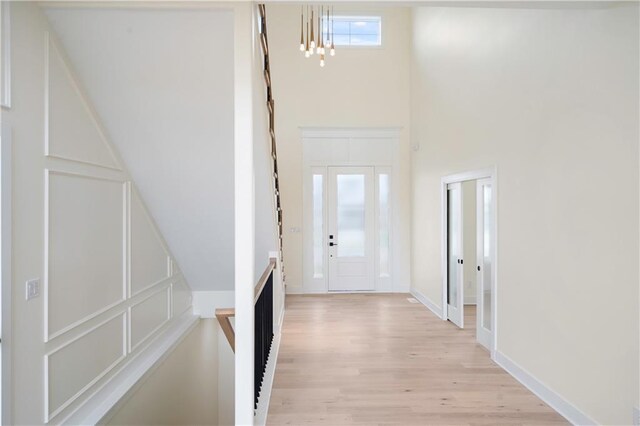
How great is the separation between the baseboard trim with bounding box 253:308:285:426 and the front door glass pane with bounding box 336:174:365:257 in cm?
308

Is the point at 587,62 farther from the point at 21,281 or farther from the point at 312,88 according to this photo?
the point at 312,88

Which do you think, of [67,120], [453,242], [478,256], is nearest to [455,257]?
[453,242]

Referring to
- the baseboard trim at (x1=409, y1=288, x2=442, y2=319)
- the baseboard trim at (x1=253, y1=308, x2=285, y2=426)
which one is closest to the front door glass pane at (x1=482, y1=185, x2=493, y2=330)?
the baseboard trim at (x1=409, y1=288, x2=442, y2=319)

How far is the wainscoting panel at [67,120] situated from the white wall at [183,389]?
7.03 feet

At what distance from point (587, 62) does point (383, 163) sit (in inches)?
179

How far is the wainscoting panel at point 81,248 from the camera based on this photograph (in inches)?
101

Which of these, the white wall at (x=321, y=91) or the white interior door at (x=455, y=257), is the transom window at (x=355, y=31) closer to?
the white wall at (x=321, y=91)

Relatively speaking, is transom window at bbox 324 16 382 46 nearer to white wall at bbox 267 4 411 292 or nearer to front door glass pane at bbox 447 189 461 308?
white wall at bbox 267 4 411 292

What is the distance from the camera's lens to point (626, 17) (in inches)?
88.5

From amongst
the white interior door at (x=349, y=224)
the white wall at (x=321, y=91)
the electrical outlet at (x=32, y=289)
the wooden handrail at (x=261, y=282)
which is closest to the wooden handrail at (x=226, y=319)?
the wooden handrail at (x=261, y=282)

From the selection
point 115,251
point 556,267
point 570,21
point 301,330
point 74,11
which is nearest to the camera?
point 74,11

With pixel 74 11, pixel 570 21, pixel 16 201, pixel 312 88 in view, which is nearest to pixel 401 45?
pixel 312 88

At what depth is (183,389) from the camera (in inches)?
185

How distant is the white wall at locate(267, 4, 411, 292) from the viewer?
22.8 ft
